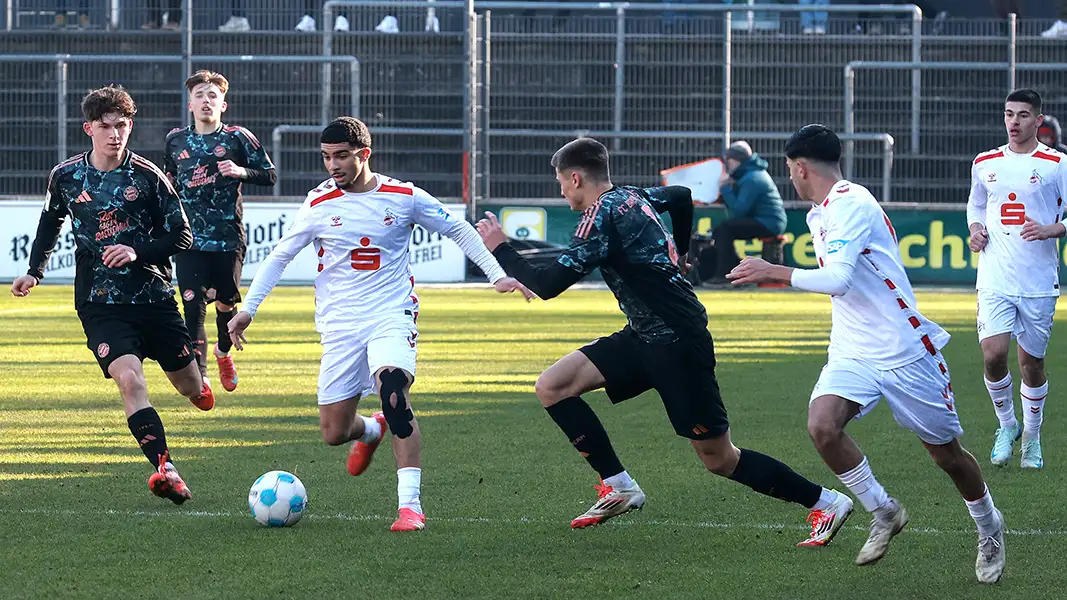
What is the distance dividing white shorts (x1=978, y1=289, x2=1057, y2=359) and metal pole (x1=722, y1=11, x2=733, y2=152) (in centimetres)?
1748

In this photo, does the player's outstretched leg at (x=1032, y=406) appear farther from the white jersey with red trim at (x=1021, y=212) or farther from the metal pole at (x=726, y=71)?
the metal pole at (x=726, y=71)

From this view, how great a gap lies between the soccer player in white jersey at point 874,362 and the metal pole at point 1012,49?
21.5m

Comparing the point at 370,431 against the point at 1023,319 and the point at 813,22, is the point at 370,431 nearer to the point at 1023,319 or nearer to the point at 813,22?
the point at 1023,319

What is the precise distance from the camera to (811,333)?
17.8 m

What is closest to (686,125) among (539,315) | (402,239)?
(539,315)

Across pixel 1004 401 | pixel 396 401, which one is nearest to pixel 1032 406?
pixel 1004 401

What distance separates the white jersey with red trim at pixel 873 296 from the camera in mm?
6234

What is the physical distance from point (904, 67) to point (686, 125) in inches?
147

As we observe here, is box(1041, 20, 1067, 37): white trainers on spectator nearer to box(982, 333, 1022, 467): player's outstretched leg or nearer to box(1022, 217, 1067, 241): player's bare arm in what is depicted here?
box(982, 333, 1022, 467): player's outstretched leg

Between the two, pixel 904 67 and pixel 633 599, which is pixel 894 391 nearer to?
pixel 633 599

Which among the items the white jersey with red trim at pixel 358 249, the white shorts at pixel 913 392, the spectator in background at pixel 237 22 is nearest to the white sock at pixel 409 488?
the white jersey with red trim at pixel 358 249

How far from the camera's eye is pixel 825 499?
22.6 ft

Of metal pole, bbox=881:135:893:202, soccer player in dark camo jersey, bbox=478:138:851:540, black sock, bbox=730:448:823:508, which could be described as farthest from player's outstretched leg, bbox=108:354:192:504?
metal pole, bbox=881:135:893:202

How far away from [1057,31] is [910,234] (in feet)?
14.1
